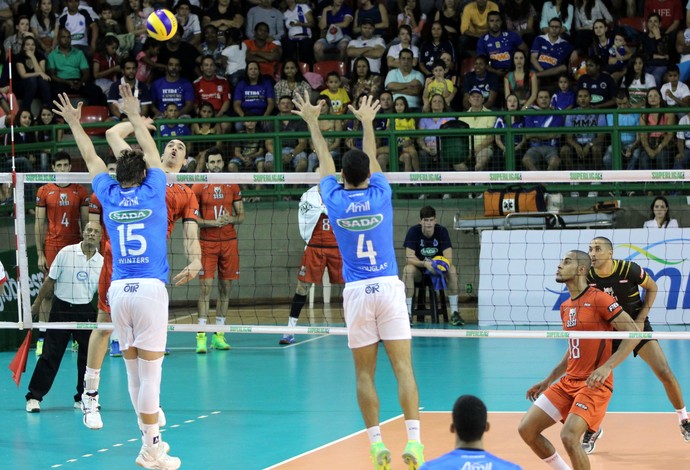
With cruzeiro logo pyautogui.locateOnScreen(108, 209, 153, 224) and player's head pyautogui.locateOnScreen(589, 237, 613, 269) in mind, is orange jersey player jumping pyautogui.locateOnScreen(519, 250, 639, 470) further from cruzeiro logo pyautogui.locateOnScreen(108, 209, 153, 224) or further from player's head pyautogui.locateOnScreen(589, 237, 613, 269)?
cruzeiro logo pyautogui.locateOnScreen(108, 209, 153, 224)

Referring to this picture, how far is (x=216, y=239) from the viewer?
14.4 m

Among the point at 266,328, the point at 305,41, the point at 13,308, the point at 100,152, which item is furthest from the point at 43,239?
the point at 305,41

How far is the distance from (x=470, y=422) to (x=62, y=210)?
10.2m

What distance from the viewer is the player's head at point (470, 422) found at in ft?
16.4

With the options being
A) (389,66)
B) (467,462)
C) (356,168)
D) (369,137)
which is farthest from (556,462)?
(389,66)

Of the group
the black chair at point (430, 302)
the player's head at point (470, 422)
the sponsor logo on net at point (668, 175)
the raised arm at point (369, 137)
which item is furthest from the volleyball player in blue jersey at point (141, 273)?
the black chair at point (430, 302)

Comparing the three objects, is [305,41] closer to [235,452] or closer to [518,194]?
[518,194]

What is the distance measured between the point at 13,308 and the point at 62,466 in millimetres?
6666

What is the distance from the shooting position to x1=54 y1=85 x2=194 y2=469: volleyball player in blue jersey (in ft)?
26.7

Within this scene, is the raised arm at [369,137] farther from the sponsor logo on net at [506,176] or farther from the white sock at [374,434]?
the sponsor logo on net at [506,176]

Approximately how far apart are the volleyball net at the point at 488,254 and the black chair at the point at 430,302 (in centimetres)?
19

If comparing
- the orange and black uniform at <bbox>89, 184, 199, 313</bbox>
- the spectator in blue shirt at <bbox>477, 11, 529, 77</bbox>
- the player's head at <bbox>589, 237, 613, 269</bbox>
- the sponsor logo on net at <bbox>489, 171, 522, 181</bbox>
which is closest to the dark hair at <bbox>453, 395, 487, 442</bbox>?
the player's head at <bbox>589, 237, 613, 269</bbox>

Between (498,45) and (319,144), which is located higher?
(498,45)

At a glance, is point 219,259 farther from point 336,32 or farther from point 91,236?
point 336,32
